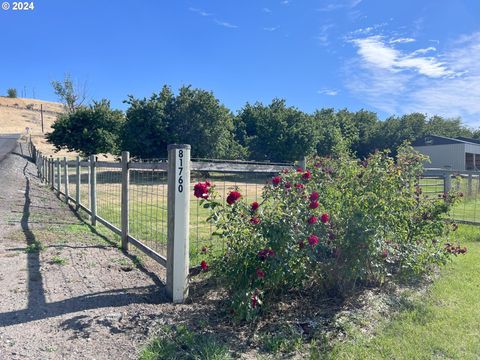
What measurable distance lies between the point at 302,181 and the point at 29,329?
284cm

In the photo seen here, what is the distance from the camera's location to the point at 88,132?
110ft

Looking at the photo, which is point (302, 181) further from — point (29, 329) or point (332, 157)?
point (29, 329)

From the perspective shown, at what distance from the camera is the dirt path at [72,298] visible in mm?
3201

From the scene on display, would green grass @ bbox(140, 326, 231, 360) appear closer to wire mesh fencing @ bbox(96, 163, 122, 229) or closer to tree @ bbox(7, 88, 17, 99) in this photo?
wire mesh fencing @ bbox(96, 163, 122, 229)

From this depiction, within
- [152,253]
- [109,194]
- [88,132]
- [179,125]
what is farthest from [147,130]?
[152,253]

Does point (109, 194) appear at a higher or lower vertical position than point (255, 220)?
lower

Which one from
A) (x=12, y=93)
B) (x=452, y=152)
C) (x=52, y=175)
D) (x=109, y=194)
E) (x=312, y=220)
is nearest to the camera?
(x=312, y=220)

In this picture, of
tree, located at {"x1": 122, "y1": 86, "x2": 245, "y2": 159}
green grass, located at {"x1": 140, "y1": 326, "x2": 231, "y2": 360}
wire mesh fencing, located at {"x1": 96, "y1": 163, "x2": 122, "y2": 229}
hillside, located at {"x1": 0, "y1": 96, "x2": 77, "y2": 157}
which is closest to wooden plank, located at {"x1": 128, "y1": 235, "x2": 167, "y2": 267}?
green grass, located at {"x1": 140, "y1": 326, "x2": 231, "y2": 360}

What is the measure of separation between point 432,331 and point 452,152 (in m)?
45.2

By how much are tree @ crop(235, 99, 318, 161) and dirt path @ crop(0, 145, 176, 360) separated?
27784 mm

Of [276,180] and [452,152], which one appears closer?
[276,180]

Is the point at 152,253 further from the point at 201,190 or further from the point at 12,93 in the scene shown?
the point at 12,93

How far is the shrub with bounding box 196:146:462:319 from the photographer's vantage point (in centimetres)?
366

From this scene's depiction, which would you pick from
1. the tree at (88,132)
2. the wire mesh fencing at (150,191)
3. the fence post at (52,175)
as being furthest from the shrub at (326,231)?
the tree at (88,132)
